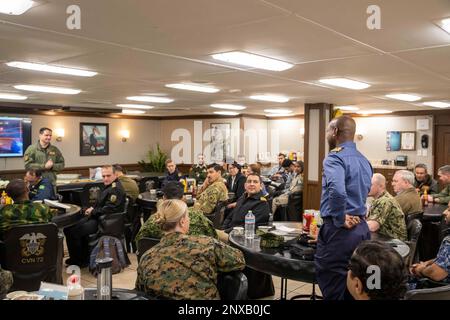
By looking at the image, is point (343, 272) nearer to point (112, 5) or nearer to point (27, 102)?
point (112, 5)

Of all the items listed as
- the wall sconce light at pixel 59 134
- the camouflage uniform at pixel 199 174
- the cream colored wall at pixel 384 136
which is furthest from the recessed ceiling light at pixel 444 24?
the wall sconce light at pixel 59 134

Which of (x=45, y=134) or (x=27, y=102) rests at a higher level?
(x=27, y=102)

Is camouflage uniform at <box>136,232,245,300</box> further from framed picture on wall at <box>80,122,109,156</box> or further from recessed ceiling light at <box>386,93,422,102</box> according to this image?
framed picture on wall at <box>80,122,109,156</box>

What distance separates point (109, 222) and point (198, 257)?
3.26 meters

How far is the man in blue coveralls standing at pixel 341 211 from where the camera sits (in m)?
2.45

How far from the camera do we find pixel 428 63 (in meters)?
4.29

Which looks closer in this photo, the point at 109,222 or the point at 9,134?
the point at 109,222

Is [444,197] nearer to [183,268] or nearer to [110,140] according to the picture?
[183,268]

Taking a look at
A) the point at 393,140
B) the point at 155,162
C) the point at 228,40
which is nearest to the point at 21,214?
the point at 228,40

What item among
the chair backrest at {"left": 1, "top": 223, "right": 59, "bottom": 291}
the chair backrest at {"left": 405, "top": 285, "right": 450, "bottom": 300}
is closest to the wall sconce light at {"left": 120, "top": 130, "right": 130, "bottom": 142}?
the chair backrest at {"left": 1, "top": 223, "right": 59, "bottom": 291}

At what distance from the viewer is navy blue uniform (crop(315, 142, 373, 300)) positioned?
8.02 feet

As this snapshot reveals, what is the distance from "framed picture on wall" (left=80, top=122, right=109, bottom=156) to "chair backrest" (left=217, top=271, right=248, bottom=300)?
10.6m

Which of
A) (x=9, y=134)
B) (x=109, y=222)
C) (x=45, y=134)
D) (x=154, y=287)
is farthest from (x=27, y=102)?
(x=154, y=287)
